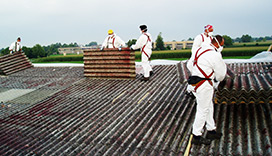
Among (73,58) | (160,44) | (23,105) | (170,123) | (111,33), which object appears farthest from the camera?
(160,44)

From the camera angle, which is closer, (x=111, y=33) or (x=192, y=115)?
(x=192, y=115)

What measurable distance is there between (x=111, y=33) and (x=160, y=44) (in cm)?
5166

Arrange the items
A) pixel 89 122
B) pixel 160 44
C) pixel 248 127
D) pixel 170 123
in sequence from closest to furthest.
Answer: pixel 248 127
pixel 170 123
pixel 89 122
pixel 160 44

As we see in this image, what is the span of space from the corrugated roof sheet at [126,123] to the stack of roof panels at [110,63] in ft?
3.58

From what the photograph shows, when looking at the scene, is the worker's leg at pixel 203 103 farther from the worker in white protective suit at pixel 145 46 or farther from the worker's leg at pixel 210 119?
the worker in white protective suit at pixel 145 46

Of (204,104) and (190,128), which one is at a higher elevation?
(204,104)

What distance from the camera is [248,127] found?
3625 millimetres

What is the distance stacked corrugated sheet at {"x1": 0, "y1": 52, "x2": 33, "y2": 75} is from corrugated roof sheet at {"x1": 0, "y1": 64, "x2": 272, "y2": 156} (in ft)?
18.4

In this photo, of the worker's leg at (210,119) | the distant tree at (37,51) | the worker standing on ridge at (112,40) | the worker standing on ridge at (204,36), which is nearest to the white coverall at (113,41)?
the worker standing on ridge at (112,40)

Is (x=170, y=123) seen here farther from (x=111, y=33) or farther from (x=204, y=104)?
(x=111, y=33)

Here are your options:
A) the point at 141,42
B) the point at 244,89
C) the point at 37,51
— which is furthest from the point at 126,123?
the point at 37,51

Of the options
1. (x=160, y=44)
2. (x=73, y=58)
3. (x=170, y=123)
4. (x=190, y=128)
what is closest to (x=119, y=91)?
(x=170, y=123)

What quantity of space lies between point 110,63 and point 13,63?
705 cm

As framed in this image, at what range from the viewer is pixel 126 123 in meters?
4.48
